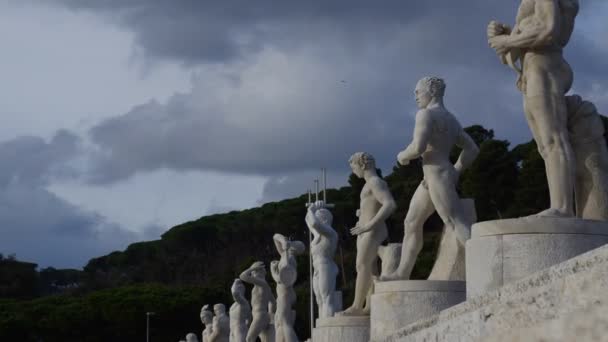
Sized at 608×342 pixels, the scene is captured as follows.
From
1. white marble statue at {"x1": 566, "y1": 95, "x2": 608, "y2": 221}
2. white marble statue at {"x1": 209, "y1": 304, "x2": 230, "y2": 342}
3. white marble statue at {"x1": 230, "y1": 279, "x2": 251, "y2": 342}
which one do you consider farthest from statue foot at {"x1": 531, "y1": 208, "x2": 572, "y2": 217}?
white marble statue at {"x1": 209, "y1": 304, "x2": 230, "y2": 342}

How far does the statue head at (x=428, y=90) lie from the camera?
436 inches

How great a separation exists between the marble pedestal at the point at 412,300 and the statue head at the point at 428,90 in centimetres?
179

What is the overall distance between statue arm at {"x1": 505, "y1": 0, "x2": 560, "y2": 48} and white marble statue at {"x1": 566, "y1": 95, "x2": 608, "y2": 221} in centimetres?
54

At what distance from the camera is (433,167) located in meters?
10.8

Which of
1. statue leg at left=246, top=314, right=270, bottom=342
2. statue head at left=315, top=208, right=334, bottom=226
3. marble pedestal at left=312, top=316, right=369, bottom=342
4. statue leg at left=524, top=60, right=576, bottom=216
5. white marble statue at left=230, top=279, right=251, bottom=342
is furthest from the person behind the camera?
white marble statue at left=230, top=279, right=251, bottom=342

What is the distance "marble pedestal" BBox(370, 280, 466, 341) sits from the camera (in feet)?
33.4

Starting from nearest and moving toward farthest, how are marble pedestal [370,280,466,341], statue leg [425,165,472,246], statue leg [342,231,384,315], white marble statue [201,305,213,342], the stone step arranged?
1. the stone step
2. marble pedestal [370,280,466,341]
3. statue leg [425,165,472,246]
4. statue leg [342,231,384,315]
5. white marble statue [201,305,213,342]

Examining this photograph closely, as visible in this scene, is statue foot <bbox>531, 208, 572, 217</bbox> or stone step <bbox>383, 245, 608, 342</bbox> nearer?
stone step <bbox>383, 245, 608, 342</bbox>

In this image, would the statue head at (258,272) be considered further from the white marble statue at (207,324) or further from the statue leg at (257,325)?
the white marble statue at (207,324)

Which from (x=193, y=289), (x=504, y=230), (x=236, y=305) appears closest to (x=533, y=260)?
(x=504, y=230)

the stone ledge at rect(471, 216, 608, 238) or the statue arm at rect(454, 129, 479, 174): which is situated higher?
the statue arm at rect(454, 129, 479, 174)

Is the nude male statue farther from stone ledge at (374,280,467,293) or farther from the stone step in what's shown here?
the stone step

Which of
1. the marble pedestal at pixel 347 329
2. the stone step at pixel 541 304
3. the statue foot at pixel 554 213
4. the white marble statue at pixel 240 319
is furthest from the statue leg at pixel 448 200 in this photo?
the white marble statue at pixel 240 319

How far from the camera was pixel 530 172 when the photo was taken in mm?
33469
